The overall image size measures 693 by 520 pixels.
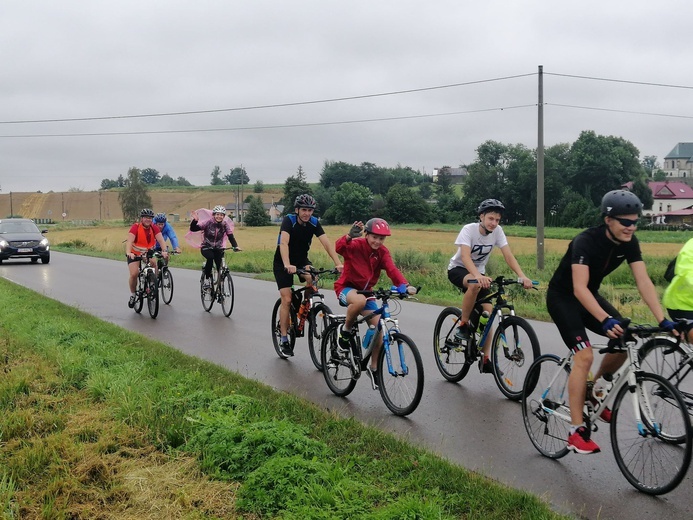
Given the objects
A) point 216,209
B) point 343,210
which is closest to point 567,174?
point 343,210

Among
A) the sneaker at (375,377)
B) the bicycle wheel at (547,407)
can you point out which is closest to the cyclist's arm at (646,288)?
the bicycle wheel at (547,407)

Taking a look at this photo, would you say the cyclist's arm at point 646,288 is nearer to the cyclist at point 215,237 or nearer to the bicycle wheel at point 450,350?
the bicycle wheel at point 450,350

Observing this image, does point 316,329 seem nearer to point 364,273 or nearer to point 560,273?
point 364,273

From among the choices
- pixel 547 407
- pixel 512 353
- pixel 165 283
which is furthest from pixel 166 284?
pixel 547 407

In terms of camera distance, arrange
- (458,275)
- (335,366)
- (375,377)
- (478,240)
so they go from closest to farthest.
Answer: (375,377) → (335,366) → (478,240) → (458,275)


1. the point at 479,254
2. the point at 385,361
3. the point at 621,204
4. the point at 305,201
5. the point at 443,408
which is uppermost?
the point at 305,201

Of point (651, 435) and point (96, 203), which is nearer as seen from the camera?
point (651, 435)

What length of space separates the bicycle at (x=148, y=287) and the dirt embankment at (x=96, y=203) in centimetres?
11620

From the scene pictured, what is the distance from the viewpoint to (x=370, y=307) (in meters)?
6.79

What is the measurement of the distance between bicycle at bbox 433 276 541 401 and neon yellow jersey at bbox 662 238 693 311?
143cm

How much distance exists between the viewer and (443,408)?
6676 mm

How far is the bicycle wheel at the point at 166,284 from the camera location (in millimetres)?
14539

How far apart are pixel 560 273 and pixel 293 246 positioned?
4.14 metres

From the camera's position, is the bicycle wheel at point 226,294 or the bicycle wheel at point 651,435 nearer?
the bicycle wheel at point 651,435
